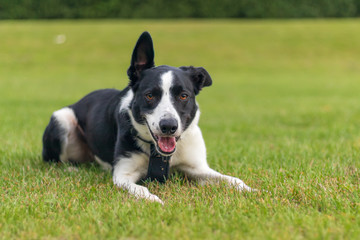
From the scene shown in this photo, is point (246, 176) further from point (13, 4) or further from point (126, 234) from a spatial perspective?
point (13, 4)

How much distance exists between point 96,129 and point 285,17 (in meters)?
43.7

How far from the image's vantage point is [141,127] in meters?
3.94

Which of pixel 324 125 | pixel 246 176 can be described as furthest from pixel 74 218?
pixel 324 125

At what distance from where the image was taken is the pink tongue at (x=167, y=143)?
3.62 metres

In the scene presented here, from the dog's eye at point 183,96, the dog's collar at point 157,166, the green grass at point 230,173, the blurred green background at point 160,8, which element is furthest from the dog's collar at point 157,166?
the blurred green background at point 160,8

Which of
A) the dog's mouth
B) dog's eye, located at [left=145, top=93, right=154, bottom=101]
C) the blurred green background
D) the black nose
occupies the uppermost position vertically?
dog's eye, located at [left=145, top=93, right=154, bottom=101]

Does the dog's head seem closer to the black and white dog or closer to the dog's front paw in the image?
the black and white dog

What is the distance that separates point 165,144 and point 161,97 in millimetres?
399

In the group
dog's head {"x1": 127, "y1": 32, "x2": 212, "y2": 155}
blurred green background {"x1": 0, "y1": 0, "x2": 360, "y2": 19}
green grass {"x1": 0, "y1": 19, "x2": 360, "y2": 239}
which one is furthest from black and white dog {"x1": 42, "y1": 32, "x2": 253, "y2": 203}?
blurred green background {"x1": 0, "y1": 0, "x2": 360, "y2": 19}

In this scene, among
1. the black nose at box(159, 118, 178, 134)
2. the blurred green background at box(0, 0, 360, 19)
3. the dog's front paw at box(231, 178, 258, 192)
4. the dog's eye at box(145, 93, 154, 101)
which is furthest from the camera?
the blurred green background at box(0, 0, 360, 19)

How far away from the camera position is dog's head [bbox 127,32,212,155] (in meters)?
3.53

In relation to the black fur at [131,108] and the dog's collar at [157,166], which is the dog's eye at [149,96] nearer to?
the black fur at [131,108]

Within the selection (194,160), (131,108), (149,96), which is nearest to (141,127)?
(131,108)

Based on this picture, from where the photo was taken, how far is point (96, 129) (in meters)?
4.73
